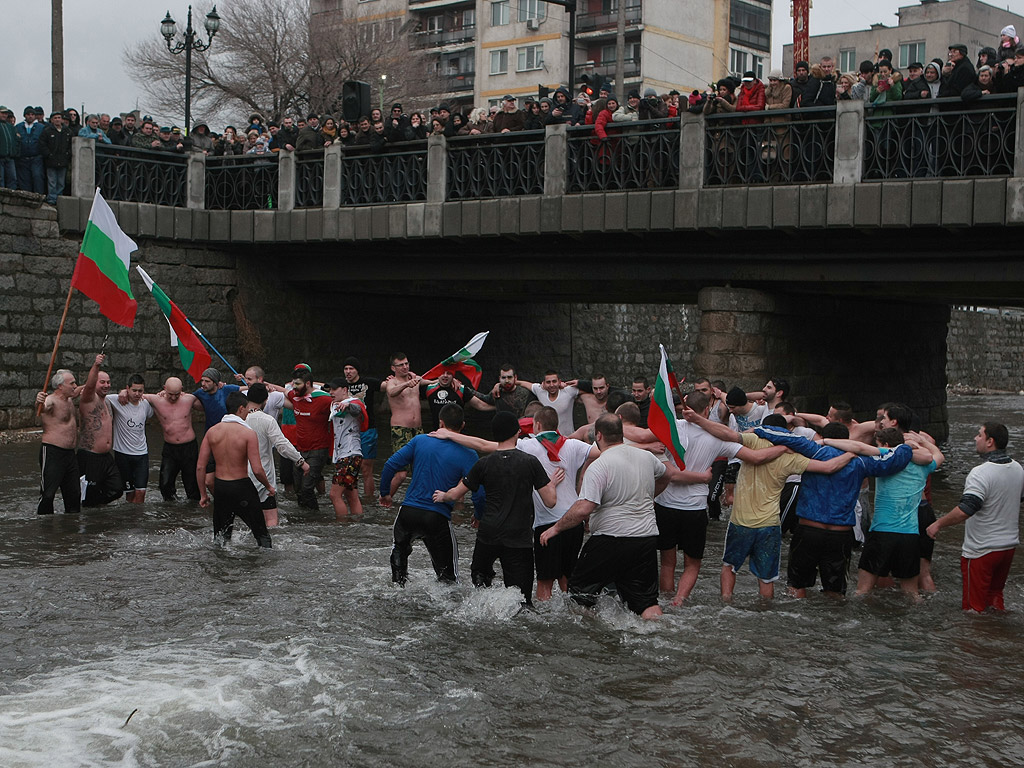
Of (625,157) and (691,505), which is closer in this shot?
(691,505)

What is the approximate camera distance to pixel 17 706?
21.3ft

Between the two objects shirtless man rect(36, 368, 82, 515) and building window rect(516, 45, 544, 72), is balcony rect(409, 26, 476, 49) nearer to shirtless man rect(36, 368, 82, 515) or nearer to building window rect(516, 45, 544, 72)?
building window rect(516, 45, 544, 72)

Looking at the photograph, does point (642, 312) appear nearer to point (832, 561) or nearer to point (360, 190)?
point (360, 190)

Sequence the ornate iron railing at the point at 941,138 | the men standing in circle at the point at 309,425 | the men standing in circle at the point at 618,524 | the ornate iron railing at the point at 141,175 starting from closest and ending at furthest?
the men standing in circle at the point at 618,524, the men standing in circle at the point at 309,425, the ornate iron railing at the point at 941,138, the ornate iron railing at the point at 141,175

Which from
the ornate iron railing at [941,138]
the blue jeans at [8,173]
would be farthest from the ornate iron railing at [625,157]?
the blue jeans at [8,173]

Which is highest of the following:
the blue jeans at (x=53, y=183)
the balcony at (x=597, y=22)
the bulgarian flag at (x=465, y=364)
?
the balcony at (x=597, y=22)

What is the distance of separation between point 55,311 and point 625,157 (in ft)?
31.8

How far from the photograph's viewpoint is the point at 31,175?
19578mm

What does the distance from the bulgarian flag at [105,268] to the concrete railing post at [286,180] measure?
786 cm

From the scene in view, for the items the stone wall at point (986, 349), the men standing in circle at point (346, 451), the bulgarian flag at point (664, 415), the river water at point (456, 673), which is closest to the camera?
the river water at point (456, 673)

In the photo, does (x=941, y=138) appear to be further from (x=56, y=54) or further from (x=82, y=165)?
Answer: (x=56, y=54)

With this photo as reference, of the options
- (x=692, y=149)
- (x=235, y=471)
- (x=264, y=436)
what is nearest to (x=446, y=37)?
(x=692, y=149)

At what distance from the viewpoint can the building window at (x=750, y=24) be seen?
66062 mm

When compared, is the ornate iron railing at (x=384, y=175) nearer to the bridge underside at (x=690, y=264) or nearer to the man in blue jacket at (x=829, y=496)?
the bridge underside at (x=690, y=264)
